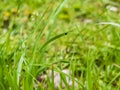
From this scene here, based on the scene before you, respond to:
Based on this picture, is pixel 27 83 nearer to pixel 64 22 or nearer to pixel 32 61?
pixel 32 61

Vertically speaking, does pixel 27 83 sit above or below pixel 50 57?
above

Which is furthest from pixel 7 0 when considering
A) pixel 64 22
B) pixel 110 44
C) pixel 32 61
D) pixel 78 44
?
pixel 32 61

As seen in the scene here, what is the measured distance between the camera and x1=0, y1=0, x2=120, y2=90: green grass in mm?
1763

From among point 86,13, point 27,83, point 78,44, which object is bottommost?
point 86,13

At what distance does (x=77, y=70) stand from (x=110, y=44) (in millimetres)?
386

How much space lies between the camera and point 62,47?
276cm

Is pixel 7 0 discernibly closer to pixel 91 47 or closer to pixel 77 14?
pixel 77 14

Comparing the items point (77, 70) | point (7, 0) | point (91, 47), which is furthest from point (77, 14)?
point (77, 70)

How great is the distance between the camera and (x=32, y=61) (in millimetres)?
1770

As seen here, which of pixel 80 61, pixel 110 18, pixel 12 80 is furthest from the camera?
pixel 110 18

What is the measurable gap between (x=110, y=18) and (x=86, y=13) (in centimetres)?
93

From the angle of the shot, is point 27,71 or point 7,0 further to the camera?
point 7,0

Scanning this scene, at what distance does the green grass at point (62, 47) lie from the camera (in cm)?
176

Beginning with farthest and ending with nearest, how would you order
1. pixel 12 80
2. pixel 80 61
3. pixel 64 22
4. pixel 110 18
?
pixel 64 22, pixel 110 18, pixel 80 61, pixel 12 80
